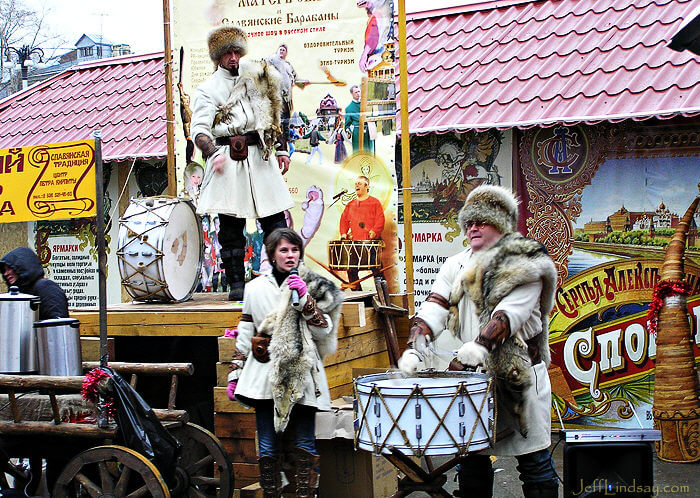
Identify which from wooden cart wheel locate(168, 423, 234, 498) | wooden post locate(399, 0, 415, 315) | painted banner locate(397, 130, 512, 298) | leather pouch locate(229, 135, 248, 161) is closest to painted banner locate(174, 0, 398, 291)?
wooden post locate(399, 0, 415, 315)

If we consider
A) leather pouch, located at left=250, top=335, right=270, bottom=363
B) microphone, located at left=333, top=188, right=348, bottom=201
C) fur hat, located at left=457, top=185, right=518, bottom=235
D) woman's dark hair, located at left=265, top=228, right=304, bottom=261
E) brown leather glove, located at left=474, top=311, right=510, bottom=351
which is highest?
microphone, located at left=333, top=188, right=348, bottom=201

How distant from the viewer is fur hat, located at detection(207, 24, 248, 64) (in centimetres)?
746

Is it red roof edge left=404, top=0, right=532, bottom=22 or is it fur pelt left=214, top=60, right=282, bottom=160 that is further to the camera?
red roof edge left=404, top=0, right=532, bottom=22

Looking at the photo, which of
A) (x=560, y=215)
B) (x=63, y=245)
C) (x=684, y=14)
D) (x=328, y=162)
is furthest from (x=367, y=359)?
(x=63, y=245)

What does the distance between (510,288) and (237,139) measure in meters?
3.07

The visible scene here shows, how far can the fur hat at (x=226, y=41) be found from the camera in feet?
24.5

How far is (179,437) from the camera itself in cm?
645

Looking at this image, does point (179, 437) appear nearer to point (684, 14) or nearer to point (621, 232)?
point (621, 232)

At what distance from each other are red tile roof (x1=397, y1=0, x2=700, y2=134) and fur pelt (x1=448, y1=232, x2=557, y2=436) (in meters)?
3.19

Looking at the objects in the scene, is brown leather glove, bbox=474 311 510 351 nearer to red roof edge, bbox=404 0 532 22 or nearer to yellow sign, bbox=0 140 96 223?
yellow sign, bbox=0 140 96 223

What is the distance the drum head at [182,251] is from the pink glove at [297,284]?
239cm

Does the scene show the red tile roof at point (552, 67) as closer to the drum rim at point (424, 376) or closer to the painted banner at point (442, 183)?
the painted banner at point (442, 183)

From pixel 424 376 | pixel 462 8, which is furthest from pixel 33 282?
pixel 462 8

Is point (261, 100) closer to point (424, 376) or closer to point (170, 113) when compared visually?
point (170, 113)
